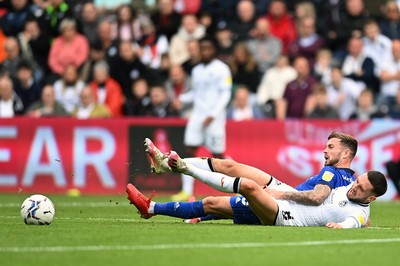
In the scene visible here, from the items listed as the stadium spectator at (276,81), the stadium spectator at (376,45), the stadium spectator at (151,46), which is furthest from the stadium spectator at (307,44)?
the stadium spectator at (151,46)

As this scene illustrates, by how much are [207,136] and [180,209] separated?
24.8 ft

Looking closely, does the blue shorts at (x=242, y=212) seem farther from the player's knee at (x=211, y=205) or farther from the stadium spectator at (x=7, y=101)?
the stadium spectator at (x=7, y=101)

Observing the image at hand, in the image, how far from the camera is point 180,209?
42.5 feet

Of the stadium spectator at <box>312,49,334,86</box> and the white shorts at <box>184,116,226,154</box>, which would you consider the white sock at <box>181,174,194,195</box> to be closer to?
the white shorts at <box>184,116,226,154</box>

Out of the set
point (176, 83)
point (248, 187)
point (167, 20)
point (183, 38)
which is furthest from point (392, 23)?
point (248, 187)

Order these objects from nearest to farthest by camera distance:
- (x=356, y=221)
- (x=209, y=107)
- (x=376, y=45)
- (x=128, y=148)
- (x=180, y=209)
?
(x=356, y=221) < (x=180, y=209) < (x=209, y=107) < (x=128, y=148) < (x=376, y=45)

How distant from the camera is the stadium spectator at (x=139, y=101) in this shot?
22719 mm

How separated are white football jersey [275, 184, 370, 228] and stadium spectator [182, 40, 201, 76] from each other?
34.5 ft

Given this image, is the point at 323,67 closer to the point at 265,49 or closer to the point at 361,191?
the point at 265,49

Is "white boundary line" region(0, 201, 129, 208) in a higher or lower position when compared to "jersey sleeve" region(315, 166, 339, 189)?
lower

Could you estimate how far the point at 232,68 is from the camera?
23.2m

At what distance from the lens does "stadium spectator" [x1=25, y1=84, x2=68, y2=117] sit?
2239 centimetres

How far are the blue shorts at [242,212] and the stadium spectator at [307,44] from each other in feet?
34.8

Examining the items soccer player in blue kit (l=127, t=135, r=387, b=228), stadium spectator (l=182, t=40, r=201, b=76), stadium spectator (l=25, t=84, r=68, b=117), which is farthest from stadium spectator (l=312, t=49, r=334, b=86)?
soccer player in blue kit (l=127, t=135, r=387, b=228)
